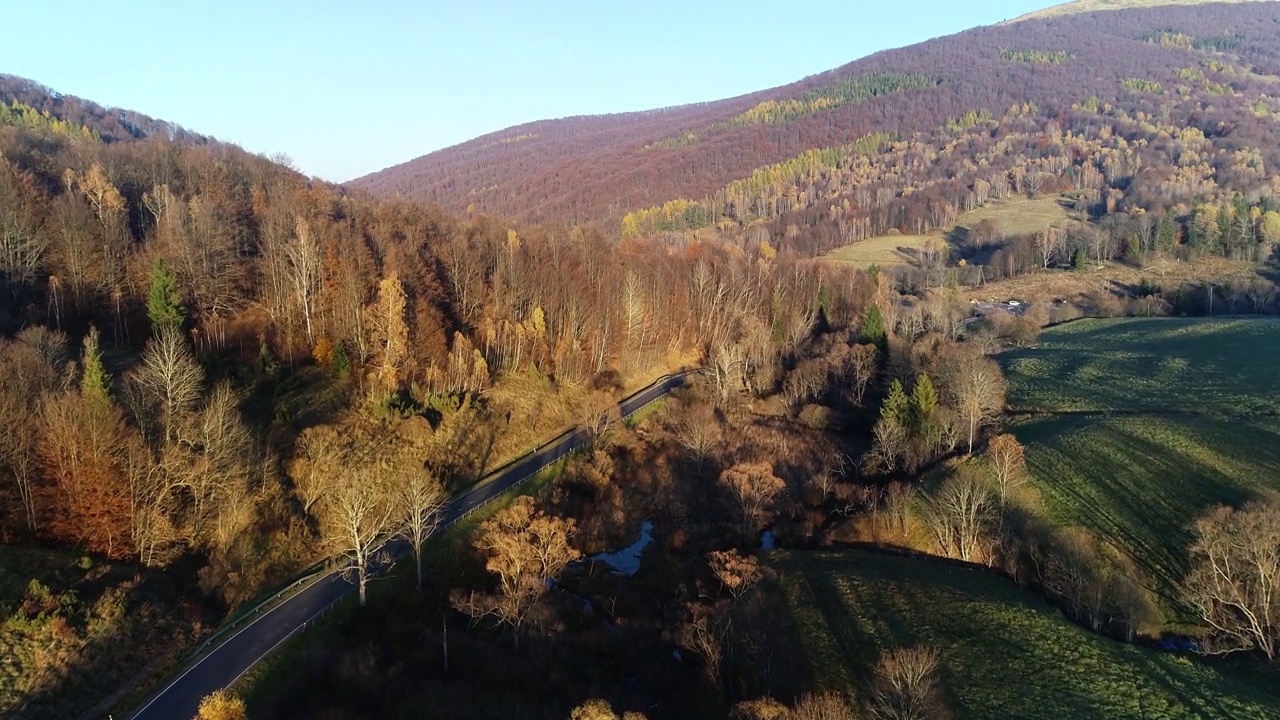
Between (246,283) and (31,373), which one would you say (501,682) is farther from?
(246,283)

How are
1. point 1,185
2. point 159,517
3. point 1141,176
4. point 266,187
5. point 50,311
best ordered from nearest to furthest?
point 159,517
point 50,311
point 1,185
point 266,187
point 1141,176

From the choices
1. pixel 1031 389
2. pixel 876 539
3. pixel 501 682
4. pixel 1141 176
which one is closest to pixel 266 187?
pixel 501 682

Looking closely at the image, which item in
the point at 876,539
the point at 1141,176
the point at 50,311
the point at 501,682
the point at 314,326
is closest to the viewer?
the point at 501,682

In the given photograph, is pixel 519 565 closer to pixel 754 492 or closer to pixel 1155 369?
pixel 754 492

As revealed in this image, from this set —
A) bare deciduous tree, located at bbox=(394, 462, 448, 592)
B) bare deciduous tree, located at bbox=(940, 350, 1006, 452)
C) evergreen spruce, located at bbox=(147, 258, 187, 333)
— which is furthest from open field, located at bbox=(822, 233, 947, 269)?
evergreen spruce, located at bbox=(147, 258, 187, 333)

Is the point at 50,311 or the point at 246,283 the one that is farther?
the point at 246,283

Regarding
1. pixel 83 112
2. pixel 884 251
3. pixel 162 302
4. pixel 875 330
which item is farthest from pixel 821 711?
pixel 83 112

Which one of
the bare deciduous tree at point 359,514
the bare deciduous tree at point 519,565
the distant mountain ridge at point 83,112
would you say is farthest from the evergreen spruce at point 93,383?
the distant mountain ridge at point 83,112

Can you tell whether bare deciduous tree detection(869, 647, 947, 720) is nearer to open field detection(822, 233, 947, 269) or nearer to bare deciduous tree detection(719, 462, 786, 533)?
bare deciduous tree detection(719, 462, 786, 533)
